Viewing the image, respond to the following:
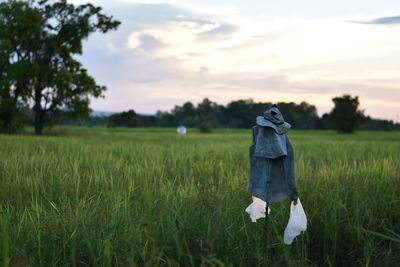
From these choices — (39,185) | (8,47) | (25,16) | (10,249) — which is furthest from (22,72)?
(10,249)

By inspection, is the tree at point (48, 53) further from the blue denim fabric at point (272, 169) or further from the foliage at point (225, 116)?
the foliage at point (225, 116)

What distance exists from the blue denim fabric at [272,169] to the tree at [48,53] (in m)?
26.3

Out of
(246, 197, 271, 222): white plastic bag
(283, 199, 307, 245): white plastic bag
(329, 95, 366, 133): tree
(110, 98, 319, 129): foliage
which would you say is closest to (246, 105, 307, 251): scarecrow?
(283, 199, 307, 245): white plastic bag

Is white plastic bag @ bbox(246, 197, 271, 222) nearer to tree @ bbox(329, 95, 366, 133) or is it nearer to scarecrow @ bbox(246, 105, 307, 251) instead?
scarecrow @ bbox(246, 105, 307, 251)

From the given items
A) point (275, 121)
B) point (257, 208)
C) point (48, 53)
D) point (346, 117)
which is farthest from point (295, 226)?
point (346, 117)

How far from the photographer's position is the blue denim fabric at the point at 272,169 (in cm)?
180

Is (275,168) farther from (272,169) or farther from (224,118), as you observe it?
(224,118)

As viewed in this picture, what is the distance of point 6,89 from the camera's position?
85.3ft

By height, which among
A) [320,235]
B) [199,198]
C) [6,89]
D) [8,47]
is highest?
[8,47]

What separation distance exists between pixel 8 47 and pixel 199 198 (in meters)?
27.6

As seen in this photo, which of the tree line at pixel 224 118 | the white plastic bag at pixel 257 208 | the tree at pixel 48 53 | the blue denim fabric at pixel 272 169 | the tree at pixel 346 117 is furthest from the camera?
the tree line at pixel 224 118

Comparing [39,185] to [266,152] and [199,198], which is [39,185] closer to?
[199,198]

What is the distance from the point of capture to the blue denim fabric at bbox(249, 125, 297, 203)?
1798 millimetres

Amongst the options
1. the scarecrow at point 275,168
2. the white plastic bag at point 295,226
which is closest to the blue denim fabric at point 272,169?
the scarecrow at point 275,168
